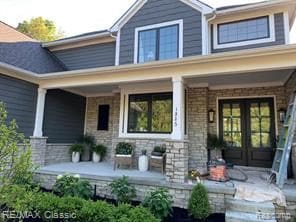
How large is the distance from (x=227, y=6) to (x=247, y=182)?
564 cm

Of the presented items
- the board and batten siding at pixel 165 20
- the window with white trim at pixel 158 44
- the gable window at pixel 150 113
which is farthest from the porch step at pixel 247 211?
the window with white trim at pixel 158 44

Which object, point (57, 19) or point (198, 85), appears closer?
point (198, 85)

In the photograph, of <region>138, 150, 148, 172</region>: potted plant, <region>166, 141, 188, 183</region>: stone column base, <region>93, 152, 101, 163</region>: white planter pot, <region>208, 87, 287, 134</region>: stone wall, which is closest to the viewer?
<region>166, 141, 188, 183</region>: stone column base

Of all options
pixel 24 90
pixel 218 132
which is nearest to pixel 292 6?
pixel 218 132

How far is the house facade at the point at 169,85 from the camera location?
20.0ft

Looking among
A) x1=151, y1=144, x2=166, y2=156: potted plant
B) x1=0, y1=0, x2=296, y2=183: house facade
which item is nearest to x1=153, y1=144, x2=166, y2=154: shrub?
x1=151, y1=144, x2=166, y2=156: potted plant

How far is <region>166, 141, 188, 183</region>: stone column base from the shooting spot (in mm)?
4879

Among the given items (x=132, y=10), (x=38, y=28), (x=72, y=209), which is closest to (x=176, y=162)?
(x=72, y=209)

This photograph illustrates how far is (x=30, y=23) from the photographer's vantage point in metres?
18.3

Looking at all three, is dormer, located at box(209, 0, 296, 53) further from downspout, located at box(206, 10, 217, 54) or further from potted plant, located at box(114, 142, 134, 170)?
potted plant, located at box(114, 142, 134, 170)

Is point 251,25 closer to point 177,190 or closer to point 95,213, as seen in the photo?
point 177,190

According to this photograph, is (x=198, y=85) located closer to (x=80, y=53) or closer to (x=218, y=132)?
(x=218, y=132)

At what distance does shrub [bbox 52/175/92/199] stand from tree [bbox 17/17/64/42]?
1643 cm

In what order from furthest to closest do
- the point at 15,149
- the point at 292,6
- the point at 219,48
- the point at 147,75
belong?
the point at 219,48 → the point at 292,6 → the point at 147,75 → the point at 15,149
